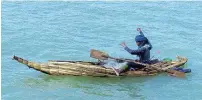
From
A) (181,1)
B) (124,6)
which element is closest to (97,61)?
(124,6)

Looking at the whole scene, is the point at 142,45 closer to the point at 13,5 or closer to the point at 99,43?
the point at 99,43

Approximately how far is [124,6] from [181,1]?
2825mm

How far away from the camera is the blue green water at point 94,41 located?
13016mm

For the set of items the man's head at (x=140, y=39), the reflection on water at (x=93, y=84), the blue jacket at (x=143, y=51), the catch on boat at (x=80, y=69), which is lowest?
the reflection on water at (x=93, y=84)

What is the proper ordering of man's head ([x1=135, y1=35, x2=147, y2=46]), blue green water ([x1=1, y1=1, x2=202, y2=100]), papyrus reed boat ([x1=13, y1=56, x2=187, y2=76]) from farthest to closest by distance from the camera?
man's head ([x1=135, y1=35, x2=147, y2=46]) → papyrus reed boat ([x1=13, y1=56, x2=187, y2=76]) → blue green water ([x1=1, y1=1, x2=202, y2=100])

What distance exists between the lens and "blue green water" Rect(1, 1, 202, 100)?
13.0m

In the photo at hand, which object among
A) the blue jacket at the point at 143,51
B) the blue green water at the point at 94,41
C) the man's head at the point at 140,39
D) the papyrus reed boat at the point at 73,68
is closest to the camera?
the blue green water at the point at 94,41

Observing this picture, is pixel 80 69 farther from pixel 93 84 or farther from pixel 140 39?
pixel 140 39

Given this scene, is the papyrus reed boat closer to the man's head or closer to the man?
the man

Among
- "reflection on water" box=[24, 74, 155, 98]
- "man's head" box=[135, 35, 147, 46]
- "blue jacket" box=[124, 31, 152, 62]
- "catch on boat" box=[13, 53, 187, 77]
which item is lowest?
"reflection on water" box=[24, 74, 155, 98]

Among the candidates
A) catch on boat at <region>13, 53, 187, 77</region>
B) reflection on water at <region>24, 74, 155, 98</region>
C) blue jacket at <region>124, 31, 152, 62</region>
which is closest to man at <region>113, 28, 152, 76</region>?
blue jacket at <region>124, 31, 152, 62</region>

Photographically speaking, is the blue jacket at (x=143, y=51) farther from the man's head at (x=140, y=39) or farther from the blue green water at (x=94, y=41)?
the blue green water at (x=94, y=41)

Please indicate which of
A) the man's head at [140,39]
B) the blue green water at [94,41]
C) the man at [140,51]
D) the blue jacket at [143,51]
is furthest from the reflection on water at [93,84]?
the man's head at [140,39]

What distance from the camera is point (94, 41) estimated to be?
675 inches
